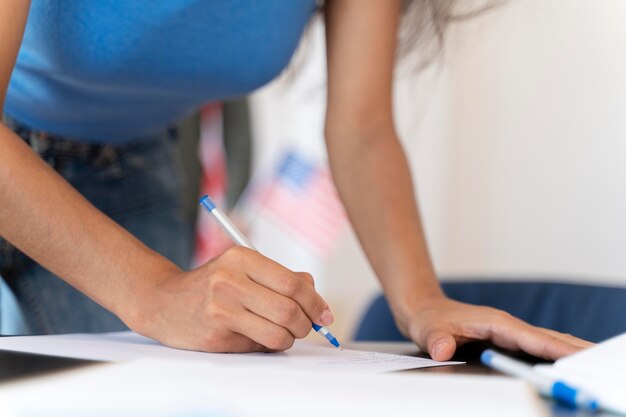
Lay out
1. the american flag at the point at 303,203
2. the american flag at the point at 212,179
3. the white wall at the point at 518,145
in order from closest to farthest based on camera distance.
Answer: the white wall at the point at 518,145, the american flag at the point at 212,179, the american flag at the point at 303,203

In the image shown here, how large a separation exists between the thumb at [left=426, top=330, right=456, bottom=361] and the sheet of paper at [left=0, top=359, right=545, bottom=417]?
0.17 meters

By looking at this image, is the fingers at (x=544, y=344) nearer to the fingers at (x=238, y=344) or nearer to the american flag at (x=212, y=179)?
the fingers at (x=238, y=344)

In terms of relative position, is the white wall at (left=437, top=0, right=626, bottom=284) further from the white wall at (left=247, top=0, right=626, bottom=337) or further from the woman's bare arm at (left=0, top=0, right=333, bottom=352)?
the woman's bare arm at (left=0, top=0, right=333, bottom=352)

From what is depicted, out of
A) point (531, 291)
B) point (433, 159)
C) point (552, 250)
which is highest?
point (433, 159)

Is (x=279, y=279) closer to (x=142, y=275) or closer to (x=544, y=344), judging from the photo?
(x=142, y=275)

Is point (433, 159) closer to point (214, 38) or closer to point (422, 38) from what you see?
point (422, 38)

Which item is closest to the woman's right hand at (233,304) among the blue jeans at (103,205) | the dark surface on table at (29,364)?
the dark surface on table at (29,364)

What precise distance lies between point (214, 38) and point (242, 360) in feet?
1.42

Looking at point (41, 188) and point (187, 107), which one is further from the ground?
point (187, 107)

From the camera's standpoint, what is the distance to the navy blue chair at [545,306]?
1.13 metres

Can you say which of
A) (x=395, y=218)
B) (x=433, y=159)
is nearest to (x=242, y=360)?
(x=395, y=218)

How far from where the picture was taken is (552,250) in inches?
89.0

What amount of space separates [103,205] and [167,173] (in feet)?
0.41

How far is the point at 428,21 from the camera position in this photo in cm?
116
